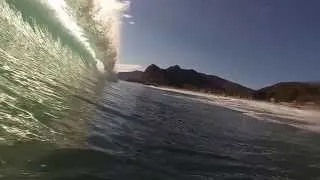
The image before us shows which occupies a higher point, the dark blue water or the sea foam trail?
the sea foam trail

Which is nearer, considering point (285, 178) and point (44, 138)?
point (44, 138)

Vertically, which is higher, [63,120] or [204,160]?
[63,120]

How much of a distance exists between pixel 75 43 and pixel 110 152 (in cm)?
2085

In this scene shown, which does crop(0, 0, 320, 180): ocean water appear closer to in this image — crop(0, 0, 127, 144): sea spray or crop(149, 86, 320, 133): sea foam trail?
crop(0, 0, 127, 144): sea spray

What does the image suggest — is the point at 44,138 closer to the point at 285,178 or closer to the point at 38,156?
the point at 38,156

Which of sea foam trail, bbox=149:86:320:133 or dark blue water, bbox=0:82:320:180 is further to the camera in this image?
sea foam trail, bbox=149:86:320:133

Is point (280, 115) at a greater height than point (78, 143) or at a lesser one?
greater

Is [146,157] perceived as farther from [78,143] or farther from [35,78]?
[35,78]

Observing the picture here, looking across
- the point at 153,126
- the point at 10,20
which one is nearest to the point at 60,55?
the point at 10,20

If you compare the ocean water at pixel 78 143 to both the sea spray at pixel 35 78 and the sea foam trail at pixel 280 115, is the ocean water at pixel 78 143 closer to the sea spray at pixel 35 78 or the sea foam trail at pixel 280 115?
the sea spray at pixel 35 78

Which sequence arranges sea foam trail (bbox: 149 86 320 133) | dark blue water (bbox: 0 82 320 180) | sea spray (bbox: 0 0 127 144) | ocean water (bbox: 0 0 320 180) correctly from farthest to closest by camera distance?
sea foam trail (bbox: 149 86 320 133), sea spray (bbox: 0 0 127 144), ocean water (bbox: 0 0 320 180), dark blue water (bbox: 0 82 320 180)

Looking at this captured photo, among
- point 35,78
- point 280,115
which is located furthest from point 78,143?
point 280,115

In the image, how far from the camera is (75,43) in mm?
27812

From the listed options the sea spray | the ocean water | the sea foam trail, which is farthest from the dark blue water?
the sea foam trail
